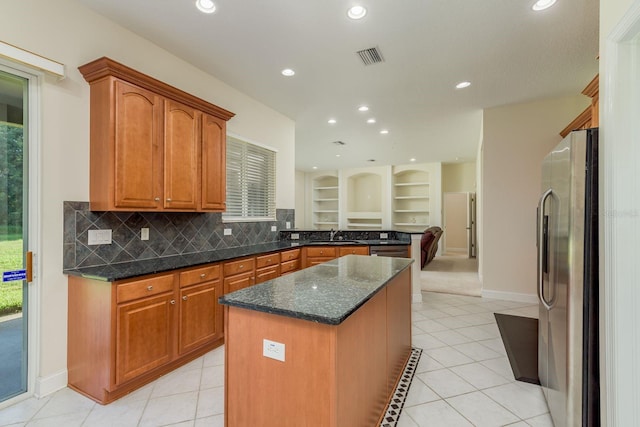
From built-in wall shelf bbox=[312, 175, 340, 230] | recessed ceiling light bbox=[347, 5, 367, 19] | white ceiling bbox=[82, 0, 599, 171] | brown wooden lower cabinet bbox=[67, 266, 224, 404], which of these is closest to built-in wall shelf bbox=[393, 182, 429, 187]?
built-in wall shelf bbox=[312, 175, 340, 230]

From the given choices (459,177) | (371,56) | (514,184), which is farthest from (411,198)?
(371,56)

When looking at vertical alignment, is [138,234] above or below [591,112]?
below

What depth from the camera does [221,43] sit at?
2.86 metres

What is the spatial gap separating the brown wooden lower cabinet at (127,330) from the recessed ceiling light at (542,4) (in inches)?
139

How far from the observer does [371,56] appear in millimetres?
3080

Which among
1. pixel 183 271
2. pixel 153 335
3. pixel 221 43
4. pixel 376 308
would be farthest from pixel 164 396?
pixel 221 43

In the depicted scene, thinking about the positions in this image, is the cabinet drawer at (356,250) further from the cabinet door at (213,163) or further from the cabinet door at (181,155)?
the cabinet door at (181,155)

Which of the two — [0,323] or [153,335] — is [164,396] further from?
[0,323]

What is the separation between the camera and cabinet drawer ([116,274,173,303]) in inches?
81.6

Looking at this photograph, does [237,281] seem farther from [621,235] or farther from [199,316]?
[621,235]

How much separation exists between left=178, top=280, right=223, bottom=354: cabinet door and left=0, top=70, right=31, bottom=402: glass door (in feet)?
3.37

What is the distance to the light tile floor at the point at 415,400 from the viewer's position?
189 cm

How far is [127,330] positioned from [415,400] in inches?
82.5

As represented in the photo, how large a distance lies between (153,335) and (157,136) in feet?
5.34
